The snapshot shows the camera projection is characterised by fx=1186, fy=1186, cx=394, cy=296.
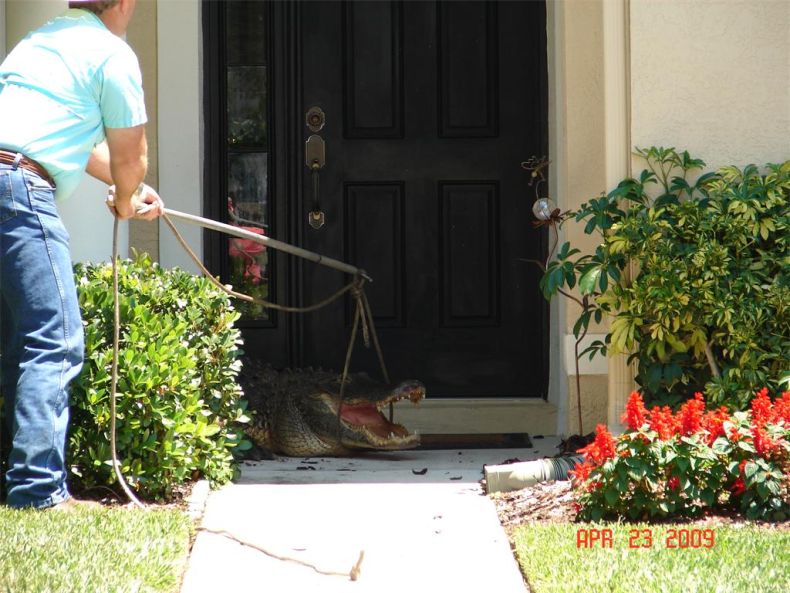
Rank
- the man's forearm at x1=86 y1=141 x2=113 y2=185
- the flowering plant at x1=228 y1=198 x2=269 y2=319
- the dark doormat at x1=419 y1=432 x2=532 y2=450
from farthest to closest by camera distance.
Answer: the flowering plant at x1=228 y1=198 x2=269 y2=319 < the dark doormat at x1=419 y1=432 x2=532 y2=450 < the man's forearm at x1=86 y1=141 x2=113 y2=185

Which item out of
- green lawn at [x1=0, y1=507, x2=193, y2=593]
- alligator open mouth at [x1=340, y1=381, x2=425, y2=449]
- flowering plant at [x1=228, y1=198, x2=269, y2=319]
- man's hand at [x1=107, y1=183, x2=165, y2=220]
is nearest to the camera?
green lawn at [x1=0, y1=507, x2=193, y2=593]

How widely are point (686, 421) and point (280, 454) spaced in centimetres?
260

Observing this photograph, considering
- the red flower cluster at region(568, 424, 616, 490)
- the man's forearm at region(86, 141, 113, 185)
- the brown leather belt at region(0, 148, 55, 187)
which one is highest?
the man's forearm at region(86, 141, 113, 185)

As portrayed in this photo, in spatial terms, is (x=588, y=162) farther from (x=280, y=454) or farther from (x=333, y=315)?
(x=280, y=454)

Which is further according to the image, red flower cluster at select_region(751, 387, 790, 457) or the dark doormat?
the dark doormat

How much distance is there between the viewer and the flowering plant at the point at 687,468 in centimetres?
399

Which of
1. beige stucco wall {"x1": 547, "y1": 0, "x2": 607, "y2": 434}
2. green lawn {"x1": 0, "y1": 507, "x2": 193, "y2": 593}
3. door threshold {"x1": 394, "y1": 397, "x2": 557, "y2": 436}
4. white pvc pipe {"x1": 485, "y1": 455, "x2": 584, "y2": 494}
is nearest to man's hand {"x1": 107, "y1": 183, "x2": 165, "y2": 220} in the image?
green lawn {"x1": 0, "y1": 507, "x2": 193, "y2": 593}

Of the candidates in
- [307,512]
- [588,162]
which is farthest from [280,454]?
[588,162]

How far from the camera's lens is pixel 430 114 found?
6598mm

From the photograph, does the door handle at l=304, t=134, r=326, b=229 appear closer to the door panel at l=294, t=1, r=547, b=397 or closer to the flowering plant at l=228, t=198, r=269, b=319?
the door panel at l=294, t=1, r=547, b=397

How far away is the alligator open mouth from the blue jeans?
2101 millimetres

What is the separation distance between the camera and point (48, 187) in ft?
13.1

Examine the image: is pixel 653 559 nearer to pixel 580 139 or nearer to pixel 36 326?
pixel 36 326

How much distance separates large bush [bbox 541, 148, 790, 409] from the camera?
4.91 meters
